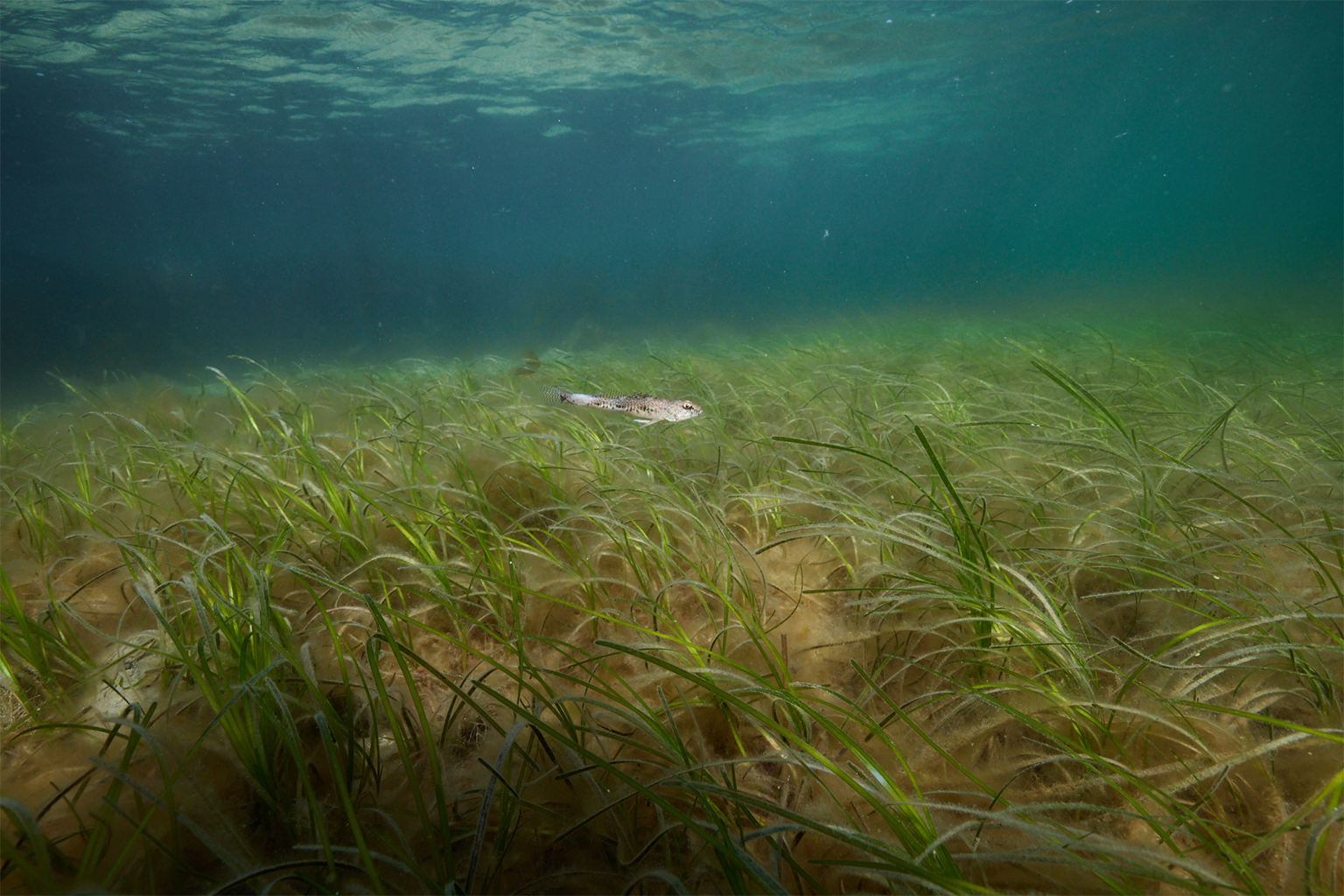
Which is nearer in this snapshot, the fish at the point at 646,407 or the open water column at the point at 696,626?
the open water column at the point at 696,626

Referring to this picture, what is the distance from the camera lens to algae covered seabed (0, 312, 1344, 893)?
0.97 m

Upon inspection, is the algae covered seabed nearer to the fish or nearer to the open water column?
the open water column

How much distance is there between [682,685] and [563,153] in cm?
4858

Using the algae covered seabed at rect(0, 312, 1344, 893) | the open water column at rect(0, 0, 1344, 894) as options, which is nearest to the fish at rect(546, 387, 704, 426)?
the open water column at rect(0, 0, 1344, 894)

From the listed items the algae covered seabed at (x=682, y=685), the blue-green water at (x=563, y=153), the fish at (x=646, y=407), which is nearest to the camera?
the algae covered seabed at (x=682, y=685)

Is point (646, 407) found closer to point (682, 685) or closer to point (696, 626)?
point (696, 626)

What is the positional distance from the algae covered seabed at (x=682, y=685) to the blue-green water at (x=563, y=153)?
14.8 m

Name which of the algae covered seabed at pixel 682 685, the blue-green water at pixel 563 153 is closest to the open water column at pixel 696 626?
the algae covered seabed at pixel 682 685

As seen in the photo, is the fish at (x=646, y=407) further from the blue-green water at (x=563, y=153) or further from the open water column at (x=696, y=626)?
the blue-green water at (x=563, y=153)

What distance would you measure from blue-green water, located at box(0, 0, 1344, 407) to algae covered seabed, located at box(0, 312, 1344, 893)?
1483cm

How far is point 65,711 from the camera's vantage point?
136 centimetres

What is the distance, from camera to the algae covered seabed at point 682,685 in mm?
971

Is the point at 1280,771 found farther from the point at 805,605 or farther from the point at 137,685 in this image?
the point at 137,685

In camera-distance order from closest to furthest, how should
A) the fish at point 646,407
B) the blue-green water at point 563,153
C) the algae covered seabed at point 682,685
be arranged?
1. the algae covered seabed at point 682,685
2. the fish at point 646,407
3. the blue-green water at point 563,153
